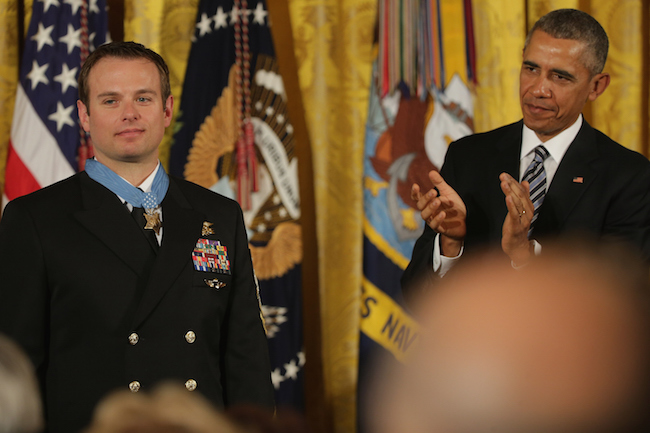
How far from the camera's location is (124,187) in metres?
1.67

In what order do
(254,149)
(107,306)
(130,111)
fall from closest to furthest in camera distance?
(107,306) < (130,111) < (254,149)

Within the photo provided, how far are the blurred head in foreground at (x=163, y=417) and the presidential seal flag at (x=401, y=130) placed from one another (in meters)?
2.47

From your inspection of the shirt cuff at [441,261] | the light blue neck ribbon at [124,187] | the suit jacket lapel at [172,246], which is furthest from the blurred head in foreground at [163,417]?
the shirt cuff at [441,261]

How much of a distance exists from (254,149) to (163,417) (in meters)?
2.44

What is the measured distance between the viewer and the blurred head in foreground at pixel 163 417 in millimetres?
520

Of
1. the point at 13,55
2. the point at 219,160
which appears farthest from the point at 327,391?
the point at 13,55

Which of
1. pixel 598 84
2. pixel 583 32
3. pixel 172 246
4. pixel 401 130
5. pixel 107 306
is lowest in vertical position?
pixel 107 306

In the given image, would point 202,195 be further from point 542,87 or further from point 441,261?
point 542,87

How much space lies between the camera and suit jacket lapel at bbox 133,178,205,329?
1595mm

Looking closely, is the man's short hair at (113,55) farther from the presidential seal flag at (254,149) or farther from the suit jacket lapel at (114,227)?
the presidential seal flag at (254,149)

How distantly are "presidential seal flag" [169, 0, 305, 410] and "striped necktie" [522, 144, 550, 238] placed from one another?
3.76ft

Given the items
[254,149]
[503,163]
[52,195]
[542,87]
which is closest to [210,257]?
[52,195]

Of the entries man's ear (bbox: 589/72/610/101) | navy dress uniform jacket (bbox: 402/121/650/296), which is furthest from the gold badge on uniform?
man's ear (bbox: 589/72/610/101)

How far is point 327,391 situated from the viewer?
3.03 metres
